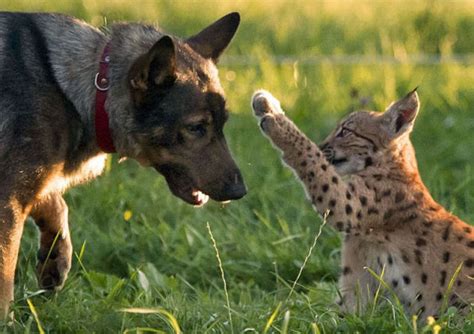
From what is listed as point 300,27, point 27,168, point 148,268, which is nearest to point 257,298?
point 148,268

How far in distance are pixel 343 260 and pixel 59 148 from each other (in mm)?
1552

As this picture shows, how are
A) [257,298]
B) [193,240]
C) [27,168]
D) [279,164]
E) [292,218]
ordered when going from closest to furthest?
[27,168] → [257,298] → [193,240] → [292,218] → [279,164]

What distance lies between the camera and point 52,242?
7051 mm

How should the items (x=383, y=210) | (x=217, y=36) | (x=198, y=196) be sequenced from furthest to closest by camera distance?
(x=217, y=36)
(x=198, y=196)
(x=383, y=210)

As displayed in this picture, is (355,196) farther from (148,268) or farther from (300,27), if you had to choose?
(300,27)

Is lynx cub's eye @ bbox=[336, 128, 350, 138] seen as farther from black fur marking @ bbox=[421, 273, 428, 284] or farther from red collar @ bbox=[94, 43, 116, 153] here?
red collar @ bbox=[94, 43, 116, 153]

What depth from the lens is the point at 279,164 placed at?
30.1 feet

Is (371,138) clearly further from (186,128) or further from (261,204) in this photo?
(261,204)

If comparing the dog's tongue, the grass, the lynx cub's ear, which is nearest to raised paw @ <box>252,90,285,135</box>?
the dog's tongue

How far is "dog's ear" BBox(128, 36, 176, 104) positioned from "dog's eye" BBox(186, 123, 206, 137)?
249 mm

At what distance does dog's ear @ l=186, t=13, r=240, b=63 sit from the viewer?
7012mm

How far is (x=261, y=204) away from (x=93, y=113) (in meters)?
2.25

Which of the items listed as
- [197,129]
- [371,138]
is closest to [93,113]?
[197,129]

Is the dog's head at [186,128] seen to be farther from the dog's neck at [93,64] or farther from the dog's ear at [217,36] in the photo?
the dog's ear at [217,36]
